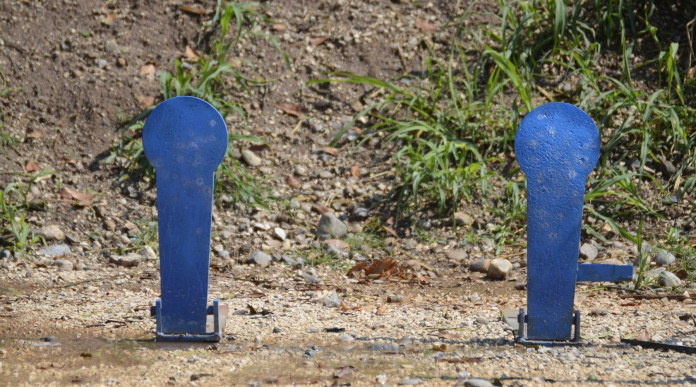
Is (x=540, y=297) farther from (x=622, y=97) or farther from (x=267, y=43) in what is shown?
(x=267, y=43)

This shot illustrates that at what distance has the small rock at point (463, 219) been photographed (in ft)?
14.4

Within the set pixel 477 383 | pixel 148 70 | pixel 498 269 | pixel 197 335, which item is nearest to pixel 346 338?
pixel 197 335

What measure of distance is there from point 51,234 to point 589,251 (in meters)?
2.77

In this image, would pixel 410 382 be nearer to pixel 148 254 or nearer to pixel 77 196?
pixel 148 254

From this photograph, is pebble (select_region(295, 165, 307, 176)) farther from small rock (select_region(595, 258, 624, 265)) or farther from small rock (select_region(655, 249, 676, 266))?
small rock (select_region(655, 249, 676, 266))

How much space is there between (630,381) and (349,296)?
146 cm

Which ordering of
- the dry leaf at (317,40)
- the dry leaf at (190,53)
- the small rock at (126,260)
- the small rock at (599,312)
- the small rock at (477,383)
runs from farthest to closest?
1. the dry leaf at (317,40)
2. the dry leaf at (190,53)
3. the small rock at (126,260)
4. the small rock at (599,312)
5. the small rock at (477,383)

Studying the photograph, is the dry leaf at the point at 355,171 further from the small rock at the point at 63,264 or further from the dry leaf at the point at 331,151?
the small rock at the point at 63,264

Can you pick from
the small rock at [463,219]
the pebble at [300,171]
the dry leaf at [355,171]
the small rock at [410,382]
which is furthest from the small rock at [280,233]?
the small rock at [410,382]

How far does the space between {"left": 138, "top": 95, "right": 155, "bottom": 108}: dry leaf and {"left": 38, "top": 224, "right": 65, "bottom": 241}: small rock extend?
3.61 feet

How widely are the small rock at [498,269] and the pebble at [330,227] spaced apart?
2.86ft

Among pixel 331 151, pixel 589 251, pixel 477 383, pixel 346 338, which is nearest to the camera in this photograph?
pixel 477 383

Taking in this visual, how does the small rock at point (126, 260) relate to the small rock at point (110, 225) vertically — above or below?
below

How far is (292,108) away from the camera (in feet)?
17.1
